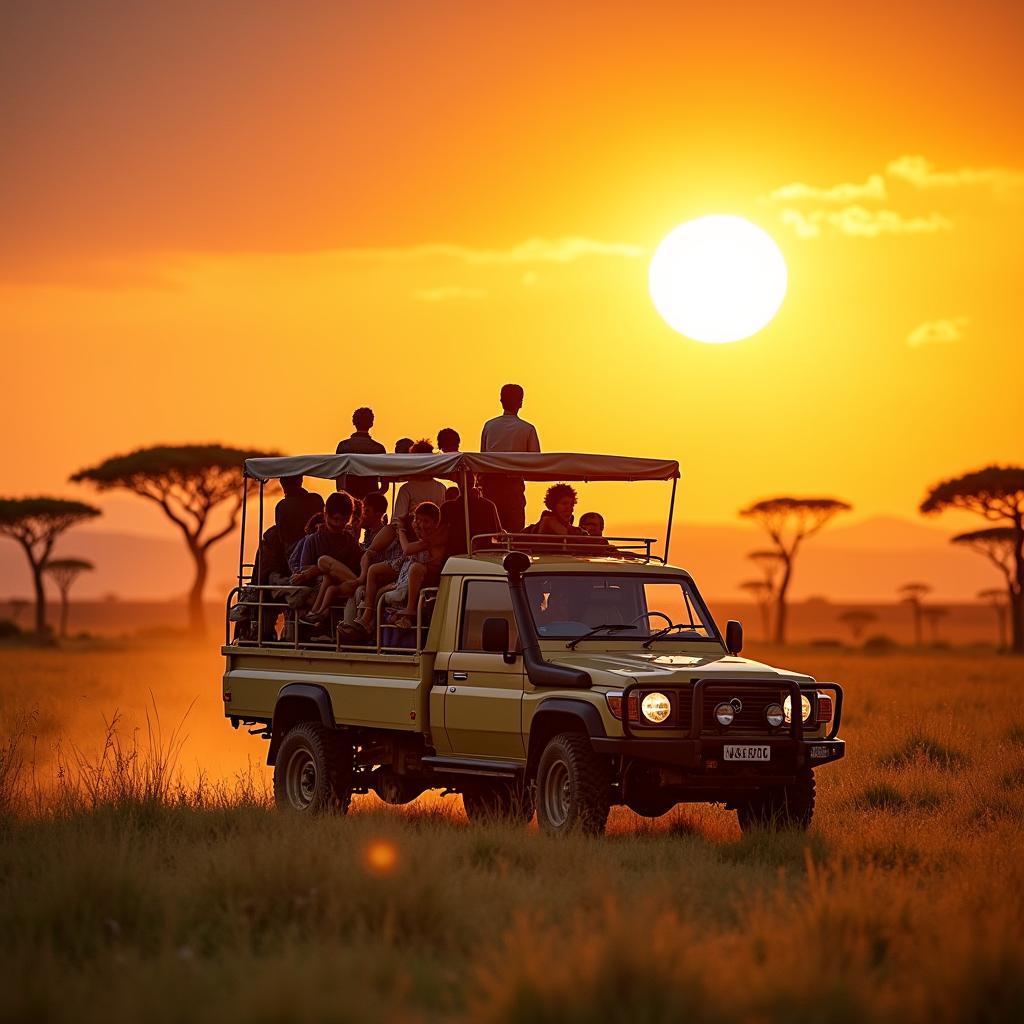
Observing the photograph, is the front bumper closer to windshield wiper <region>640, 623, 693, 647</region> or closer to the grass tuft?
windshield wiper <region>640, 623, 693, 647</region>

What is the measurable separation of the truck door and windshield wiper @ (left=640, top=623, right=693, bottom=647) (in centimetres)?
107

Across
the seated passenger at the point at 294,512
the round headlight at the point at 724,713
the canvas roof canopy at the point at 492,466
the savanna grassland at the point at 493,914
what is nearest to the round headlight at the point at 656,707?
the round headlight at the point at 724,713

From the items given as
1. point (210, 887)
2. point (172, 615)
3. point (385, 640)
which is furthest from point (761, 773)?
point (172, 615)

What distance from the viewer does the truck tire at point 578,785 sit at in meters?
13.9

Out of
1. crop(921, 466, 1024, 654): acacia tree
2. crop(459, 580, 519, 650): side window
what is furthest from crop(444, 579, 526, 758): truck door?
crop(921, 466, 1024, 654): acacia tree

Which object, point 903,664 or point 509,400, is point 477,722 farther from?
point 903,664

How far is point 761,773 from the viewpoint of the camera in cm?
1420

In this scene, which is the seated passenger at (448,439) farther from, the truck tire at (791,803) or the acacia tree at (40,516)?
the acacia tree at (40,516)

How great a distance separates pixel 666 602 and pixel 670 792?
6.56 ft

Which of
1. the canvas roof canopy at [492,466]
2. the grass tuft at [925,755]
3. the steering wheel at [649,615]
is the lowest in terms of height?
the grass tuft at [925,755]

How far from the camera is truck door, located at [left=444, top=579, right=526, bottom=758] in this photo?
1472 centimetres

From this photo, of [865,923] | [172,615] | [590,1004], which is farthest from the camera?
[172,615]

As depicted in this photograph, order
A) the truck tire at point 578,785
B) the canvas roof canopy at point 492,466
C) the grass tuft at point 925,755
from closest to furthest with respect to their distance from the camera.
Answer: the truck tire at point 578,785, the canvas roof canopy at point 492,466, the grass tuft at point 925,755

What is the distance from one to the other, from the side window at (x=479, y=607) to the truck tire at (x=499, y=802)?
1168 millimetres
